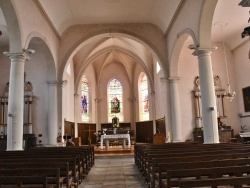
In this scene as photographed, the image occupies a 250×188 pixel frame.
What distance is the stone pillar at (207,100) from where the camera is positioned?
903 cm

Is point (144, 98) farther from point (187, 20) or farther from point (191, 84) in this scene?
point (187, 20)

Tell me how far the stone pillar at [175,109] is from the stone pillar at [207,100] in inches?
191

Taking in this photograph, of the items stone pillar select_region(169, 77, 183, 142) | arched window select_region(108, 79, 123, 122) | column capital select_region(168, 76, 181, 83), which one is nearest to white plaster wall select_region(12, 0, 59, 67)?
column capital select_region(168, 76, 181, 83)

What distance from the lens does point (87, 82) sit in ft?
77.2

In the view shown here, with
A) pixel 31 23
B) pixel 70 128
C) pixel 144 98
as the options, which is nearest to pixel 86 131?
pixel 70 128

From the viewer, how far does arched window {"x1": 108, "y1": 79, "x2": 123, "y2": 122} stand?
24734 millimetres

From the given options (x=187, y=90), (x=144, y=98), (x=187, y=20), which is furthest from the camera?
(x=144, y=98)

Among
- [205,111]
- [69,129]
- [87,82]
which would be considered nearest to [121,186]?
[205,111]

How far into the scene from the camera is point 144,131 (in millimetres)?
22484

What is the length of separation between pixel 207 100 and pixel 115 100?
16.2m

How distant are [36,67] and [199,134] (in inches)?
401

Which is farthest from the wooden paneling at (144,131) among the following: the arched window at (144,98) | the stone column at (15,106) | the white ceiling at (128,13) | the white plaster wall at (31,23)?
the stone column at (15,106)

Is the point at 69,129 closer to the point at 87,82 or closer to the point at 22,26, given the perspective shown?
the point at 87,82

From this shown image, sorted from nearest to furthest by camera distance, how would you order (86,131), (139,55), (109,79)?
(139,55) < (86,131) < (109,79)
